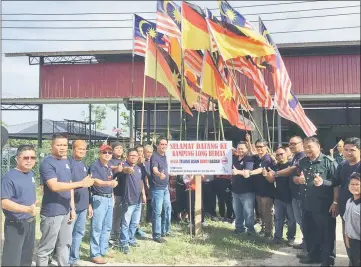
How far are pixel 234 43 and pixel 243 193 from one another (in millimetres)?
3105

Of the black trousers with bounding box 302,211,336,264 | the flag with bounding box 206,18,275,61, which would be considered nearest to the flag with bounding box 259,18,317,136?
the flag with bounding box 206,18,275,61

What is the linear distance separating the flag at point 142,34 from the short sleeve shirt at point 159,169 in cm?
434

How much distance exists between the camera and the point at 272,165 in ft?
22.9

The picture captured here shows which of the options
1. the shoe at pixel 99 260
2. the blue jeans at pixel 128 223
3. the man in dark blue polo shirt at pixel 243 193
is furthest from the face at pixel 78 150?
the man in dark blue polo shirt at pixel 243 193

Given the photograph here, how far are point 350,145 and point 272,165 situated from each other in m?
2.03

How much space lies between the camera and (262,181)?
7.16 meters

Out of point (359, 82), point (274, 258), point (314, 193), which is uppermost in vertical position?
point (359, 82)

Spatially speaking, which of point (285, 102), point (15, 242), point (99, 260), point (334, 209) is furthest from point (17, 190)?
point (285, 102)

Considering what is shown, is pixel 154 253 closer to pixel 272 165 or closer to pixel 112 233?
pixel 112 233

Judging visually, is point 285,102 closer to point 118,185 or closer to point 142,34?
point 118,185

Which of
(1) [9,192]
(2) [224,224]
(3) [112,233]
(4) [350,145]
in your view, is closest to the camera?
(1) [9,192]

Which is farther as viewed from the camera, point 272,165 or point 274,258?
point 272,165

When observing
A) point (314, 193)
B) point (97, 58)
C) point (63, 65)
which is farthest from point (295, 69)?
point (314, 193)

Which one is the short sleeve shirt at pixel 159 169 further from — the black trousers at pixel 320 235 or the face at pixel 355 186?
the face at pixel 355 186
